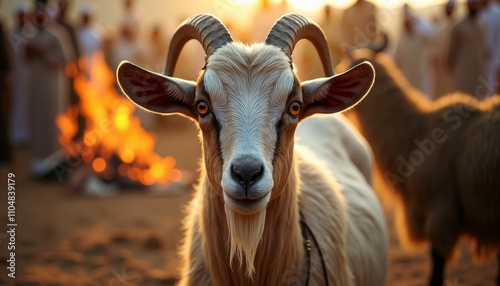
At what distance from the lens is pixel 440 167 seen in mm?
5219

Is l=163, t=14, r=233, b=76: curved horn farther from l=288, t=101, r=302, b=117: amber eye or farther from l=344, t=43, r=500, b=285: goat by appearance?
l=344, t=43, r=500, b=285: goat

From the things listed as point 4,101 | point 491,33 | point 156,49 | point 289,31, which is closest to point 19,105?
point 4,101

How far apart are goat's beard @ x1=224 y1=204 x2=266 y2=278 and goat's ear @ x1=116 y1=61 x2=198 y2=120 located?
59 centimetres

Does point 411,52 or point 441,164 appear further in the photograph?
point 411,52

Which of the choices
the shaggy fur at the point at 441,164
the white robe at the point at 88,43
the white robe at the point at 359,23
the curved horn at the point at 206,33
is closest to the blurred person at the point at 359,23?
the white robe at the point at 359,23

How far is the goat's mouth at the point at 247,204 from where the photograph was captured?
8.91ft

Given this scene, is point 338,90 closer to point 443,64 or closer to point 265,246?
point 265,246

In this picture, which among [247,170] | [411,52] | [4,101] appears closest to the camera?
[247,170]

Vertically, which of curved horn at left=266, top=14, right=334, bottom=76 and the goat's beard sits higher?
curved horn at left=266, top=14, right=334, bottom=76

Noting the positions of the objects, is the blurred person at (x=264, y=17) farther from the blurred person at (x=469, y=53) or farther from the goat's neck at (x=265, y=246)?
the goat's neck at (x=265, y=246)

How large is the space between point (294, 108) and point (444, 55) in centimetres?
793

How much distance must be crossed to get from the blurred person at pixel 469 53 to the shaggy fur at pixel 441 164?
3.88 meters

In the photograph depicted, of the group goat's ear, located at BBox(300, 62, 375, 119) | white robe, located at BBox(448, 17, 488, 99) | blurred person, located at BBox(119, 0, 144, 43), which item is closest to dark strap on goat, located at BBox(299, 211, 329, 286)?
goat's ear, located at BBox(300, 62, 375, 119)

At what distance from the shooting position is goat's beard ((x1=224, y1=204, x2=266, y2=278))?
290 cm
